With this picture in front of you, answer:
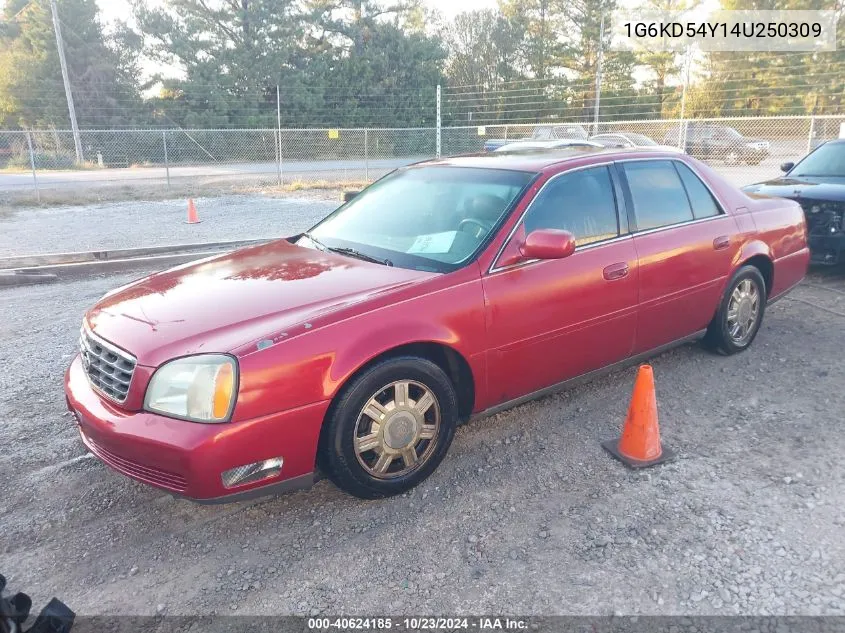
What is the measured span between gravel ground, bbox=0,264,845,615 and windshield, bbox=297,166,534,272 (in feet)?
3.73

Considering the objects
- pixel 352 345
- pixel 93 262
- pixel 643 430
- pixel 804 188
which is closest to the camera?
pixel 352 345

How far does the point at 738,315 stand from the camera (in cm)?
486

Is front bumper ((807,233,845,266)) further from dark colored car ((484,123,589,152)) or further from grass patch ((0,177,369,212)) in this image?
dark colored car ((484,123,589,152))

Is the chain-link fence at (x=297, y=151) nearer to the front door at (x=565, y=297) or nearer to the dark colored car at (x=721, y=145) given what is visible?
the dark colored car at (x=721, y=145)

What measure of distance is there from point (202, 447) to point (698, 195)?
374 cm

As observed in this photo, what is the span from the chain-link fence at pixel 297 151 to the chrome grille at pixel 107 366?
49.7 feet

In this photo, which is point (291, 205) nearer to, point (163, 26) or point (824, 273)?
point (824, 273)

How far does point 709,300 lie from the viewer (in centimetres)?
454

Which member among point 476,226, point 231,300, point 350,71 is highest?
point 350,71

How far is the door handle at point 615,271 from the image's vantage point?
3816 millimetres

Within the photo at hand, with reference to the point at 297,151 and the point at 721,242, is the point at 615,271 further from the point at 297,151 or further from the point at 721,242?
the point at 297,151

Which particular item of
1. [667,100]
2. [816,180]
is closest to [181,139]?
[667,100]

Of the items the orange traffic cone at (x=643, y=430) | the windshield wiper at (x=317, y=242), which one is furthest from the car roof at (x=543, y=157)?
the orange traffic cone at (x=643, y=430)

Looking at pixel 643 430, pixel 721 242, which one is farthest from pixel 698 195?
pixel 643 430
